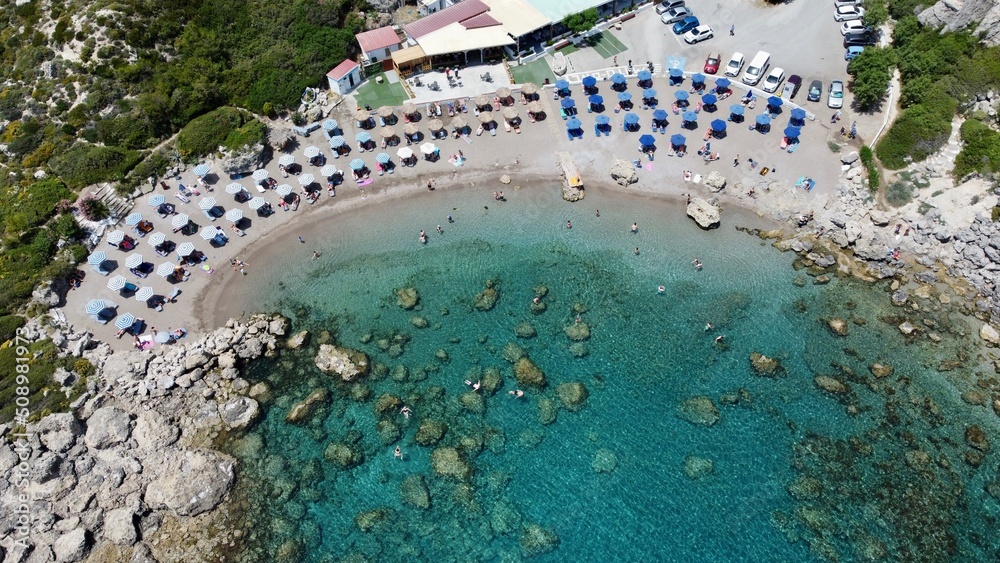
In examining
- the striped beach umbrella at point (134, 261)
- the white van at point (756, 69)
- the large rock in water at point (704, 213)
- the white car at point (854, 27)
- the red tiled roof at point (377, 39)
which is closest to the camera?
the striped beach umbrella at point (134, 261)

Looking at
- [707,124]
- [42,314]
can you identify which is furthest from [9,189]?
[707,124]

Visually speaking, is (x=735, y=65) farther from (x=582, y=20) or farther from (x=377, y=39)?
(x=377, y=39)

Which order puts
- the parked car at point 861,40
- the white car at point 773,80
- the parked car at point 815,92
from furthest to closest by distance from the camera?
the parked car at point 861,40 → the white car at point 773,80 → the parked car at point 815,92

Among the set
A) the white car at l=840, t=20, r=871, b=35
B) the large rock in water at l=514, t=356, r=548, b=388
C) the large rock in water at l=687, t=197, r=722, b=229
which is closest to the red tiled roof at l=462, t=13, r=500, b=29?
the large rock in water at l=687, t=197, r=722, b=229

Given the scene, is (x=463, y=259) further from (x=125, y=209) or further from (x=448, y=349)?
(x=125, y=209)

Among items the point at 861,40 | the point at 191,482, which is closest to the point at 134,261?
the point at 191,482

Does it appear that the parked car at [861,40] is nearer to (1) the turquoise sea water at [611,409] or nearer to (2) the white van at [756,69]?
(2) the white van at [756,69]

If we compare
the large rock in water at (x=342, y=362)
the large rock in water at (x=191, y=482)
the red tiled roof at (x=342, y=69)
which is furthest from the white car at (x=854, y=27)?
the large rock in water at (x=191, y=482)
